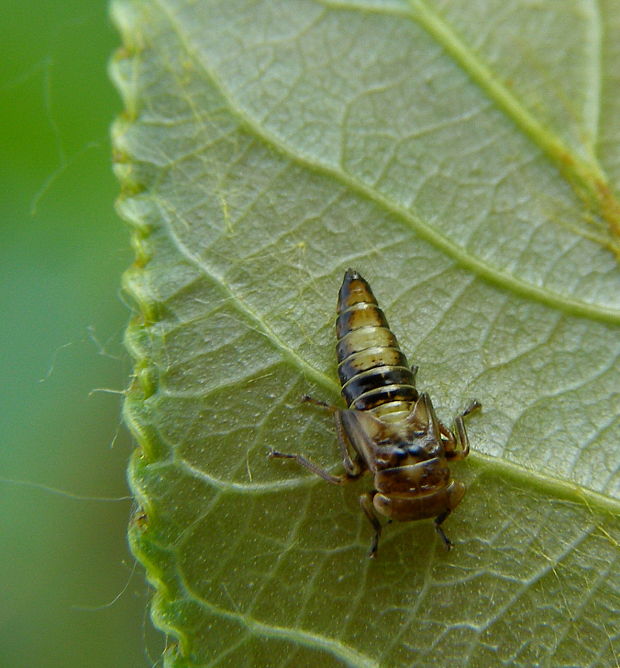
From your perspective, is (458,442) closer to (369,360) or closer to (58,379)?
(369,360)

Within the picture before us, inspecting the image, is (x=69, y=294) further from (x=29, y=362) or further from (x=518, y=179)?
(x=518, y=179)

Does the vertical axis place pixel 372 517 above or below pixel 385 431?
below

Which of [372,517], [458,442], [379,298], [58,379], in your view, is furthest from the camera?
[58,379]

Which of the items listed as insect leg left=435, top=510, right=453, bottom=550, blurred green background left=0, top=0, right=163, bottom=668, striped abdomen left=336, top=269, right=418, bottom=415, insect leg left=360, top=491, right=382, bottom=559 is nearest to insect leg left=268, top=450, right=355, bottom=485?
insect leg left=360, top=491, right=382, bottom=559

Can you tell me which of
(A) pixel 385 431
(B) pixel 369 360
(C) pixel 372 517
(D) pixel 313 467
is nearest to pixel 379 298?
(B) pixel 369 360

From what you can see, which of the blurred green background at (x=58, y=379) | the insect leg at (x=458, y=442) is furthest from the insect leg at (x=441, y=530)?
the blurred green background at (x=58, y=379)

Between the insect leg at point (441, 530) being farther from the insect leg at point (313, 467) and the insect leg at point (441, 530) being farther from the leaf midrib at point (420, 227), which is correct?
the leaf midrib at point (420, 227)

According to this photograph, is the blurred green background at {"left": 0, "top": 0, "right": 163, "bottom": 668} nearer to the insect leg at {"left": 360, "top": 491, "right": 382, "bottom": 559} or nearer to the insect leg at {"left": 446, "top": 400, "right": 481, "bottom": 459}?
the insect leg at {"left": 360, "top": 491, "right": 382, "bottom": 559}
